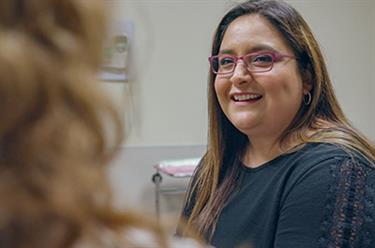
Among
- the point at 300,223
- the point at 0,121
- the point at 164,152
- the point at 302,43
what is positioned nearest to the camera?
the point at 0,121

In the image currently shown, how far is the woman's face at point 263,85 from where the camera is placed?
1.42 metres

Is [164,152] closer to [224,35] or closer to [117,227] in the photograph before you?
[224,35]

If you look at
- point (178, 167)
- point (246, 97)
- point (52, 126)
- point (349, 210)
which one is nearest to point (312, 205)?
point (349, 210)

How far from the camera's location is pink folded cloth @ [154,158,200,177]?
262 centimetres

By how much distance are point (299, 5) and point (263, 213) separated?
207 cm

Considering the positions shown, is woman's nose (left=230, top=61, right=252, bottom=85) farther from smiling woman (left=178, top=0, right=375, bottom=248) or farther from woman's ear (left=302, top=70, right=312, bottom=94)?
woman's ear (left=302, top=70, right=312, bottom=94)

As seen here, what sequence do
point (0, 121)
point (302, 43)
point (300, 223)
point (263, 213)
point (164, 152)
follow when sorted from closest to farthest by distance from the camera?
point (0, 121)
point (300, 223)
point (263, 213)
point (302, 43)
point (164, 152)

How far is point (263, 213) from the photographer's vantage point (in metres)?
1.32

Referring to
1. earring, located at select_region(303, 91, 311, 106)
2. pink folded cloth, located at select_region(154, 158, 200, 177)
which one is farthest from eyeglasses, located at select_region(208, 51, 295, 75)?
pink folded cloth, located at select_region(154, 158, 200, 177)

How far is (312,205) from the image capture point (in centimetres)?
119

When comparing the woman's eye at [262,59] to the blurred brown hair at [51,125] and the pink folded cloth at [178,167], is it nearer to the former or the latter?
the blurred brown hair at [51,125]

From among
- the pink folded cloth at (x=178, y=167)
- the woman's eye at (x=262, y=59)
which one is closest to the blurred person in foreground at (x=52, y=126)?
the woman's eye at (x=262, y=59)

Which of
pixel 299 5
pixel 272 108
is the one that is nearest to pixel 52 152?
pixel 272 108

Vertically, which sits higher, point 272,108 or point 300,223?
point 272,108
